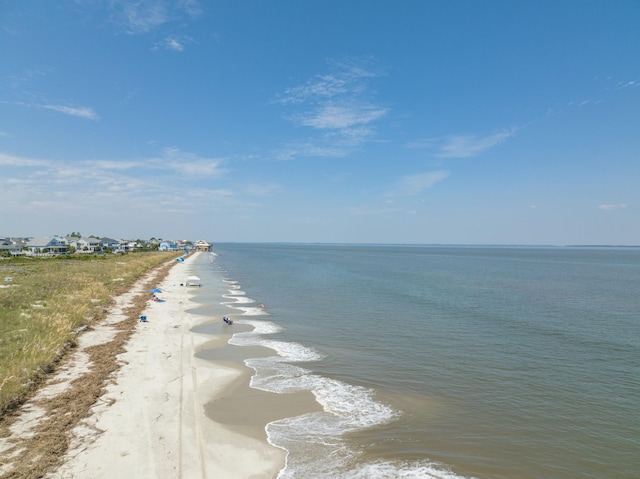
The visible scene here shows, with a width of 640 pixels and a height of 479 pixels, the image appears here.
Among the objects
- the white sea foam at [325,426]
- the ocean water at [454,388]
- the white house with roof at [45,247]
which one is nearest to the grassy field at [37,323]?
the white sea foam at [325,426]

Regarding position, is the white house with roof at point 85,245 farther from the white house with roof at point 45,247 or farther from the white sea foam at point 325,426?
the white sea foam at point 325,426

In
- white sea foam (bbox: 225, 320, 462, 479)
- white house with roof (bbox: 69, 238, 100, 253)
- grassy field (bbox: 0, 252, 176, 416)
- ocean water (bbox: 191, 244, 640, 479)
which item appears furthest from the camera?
white house with roof (bbox: 69, 238, 100, 253)

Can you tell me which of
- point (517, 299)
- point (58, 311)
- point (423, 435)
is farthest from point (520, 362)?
point (58, 311)

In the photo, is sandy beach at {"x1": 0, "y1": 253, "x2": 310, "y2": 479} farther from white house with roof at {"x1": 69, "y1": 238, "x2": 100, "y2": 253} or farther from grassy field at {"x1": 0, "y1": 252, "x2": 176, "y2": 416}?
white house with roof at {"x1": 69, "y1": 238, "x2": 100, "y2": 253}

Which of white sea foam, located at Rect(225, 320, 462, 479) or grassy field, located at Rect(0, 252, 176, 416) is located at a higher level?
grassy field, located at Rect(0, 252, 176, 416)

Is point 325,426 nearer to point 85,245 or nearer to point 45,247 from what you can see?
point 45,247

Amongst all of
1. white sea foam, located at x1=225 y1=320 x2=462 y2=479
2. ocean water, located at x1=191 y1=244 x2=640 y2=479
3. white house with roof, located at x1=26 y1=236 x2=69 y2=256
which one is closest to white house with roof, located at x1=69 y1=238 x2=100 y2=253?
white house with roof, located at x1=26 y1=236 x2=69 y2=256

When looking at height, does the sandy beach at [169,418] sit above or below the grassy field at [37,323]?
below

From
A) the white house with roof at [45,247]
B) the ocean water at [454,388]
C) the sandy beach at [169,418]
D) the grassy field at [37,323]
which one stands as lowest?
the ocean water at [454,388]
